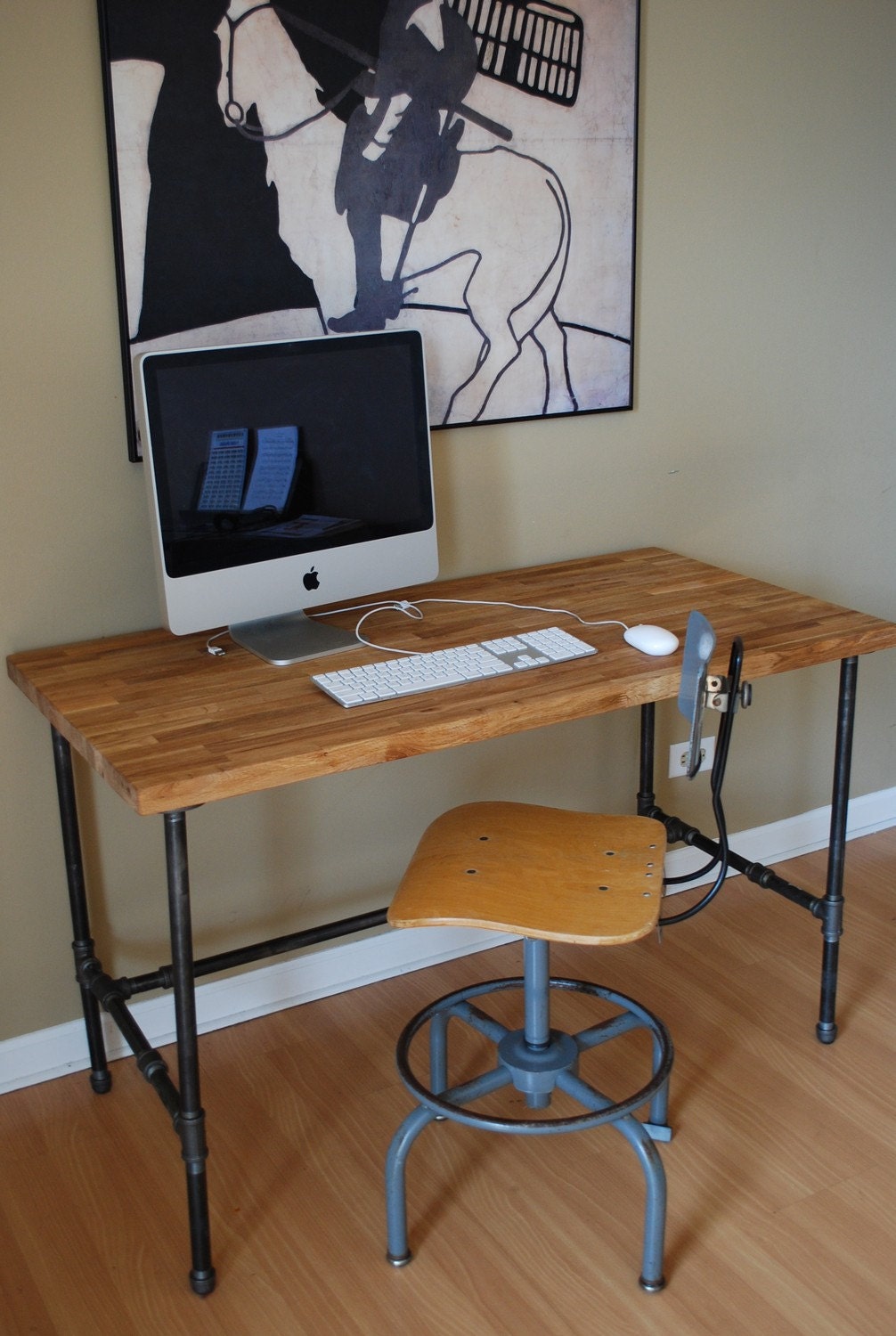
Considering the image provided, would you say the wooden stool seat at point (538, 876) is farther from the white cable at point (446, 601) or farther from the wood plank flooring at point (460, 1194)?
the wood plank flooring at point (460, 1194)

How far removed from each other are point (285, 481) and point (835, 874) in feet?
3.74

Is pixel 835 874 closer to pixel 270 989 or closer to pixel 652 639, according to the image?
pixel 652 639

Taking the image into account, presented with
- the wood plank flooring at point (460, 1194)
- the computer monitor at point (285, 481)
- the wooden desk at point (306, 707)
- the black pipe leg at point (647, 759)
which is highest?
the computer monitor at point (285, 481)

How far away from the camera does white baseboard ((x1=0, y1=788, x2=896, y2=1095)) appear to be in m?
2.21

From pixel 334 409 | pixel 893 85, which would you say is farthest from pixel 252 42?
pixel 893 85

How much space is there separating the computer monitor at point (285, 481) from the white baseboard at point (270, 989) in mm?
705

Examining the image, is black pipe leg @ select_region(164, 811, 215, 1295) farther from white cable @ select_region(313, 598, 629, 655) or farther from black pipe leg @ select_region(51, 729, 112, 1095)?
white cable @ select_region(313, 598, 629, 655)

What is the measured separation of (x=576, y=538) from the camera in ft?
8.21

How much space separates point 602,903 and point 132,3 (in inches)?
55.2

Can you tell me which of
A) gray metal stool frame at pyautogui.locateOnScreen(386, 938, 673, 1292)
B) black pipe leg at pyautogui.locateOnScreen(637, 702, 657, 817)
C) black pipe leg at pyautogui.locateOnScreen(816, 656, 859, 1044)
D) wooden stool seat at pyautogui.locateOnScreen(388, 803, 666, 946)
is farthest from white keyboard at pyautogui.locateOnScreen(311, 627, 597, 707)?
black pipe leg at pyautogui.locateOnScreen(637, 702, 657, 817)

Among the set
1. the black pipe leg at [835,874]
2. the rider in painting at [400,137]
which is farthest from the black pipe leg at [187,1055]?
the black pipe leg at [835,874]

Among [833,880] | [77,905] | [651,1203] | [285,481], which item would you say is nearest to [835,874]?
[833,880]

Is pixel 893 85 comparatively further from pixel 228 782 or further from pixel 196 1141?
pixel 196 1141

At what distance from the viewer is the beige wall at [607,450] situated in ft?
6.34
